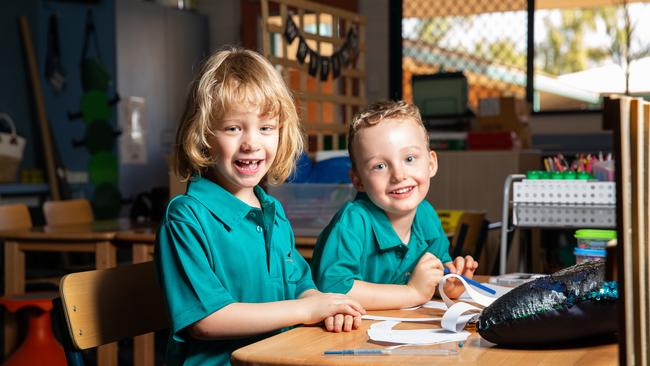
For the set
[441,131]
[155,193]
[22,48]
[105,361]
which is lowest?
[105,361]

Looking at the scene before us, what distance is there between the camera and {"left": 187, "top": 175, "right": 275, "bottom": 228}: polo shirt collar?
1.33 m

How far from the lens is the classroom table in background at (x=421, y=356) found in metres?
0.94

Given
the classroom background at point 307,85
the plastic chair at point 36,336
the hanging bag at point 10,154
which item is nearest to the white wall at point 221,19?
the classroom background at point 307,85

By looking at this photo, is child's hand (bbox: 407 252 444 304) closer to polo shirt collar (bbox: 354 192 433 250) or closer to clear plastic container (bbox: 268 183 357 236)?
polo shirt collar (bbox: 354 192 433 250)

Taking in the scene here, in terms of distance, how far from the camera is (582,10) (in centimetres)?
559

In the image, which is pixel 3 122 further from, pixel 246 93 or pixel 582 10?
pixel 246 93

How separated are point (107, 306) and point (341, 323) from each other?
0.41m

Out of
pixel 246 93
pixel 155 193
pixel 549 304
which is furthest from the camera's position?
pixel 155 193

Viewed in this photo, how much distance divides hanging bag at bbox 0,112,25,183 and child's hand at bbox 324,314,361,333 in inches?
→ 184

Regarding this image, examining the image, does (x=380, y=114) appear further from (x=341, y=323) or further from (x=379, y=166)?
(x=341, y=323)

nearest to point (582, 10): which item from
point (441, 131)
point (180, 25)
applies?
point (441, 131)

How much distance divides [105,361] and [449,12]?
144 inches

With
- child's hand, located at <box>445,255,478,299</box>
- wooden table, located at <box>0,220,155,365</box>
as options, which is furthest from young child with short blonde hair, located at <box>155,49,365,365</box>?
wooden table, located at <box>0,220,155,365</box>

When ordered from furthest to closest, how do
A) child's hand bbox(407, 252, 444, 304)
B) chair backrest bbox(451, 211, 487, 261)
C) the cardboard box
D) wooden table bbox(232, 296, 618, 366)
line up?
the cardboard box < chair backrest bbox(451, 211, 487, 261) < child's hand bbox(407, 252, 444, 304) < wooden table bbox(232, 296, 618, 366)
